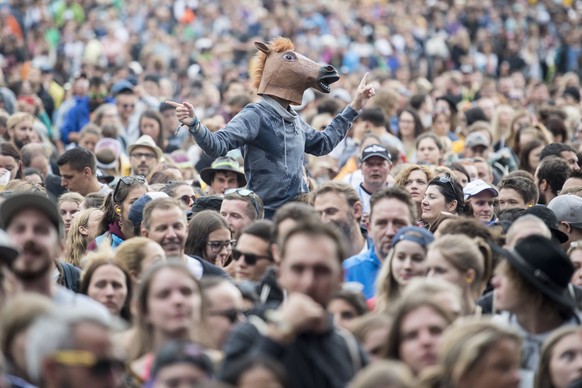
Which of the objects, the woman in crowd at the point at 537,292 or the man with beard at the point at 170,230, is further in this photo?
the man with beard at the point at 170,230

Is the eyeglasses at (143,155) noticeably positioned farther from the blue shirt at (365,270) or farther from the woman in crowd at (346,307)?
the woman in crowd at (346,307)

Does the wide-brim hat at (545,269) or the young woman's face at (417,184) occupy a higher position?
the wide-brim hat at (545,269)

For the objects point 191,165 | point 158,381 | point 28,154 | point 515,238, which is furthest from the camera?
point 191,165

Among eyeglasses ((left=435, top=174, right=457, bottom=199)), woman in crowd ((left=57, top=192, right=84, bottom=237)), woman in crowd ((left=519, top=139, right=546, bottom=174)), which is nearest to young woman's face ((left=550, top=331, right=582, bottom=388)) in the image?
eyeglasses ((left=435, top=174, right=457, bottom=199))

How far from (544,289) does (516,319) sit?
254 mm

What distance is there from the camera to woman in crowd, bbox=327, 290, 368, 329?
6946 millimetres

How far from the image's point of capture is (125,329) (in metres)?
7.12

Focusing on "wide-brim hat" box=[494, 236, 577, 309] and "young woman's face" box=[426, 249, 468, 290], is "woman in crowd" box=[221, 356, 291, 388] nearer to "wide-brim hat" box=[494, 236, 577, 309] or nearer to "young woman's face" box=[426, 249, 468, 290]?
"wide-brim hat" box=[494, 236, 577, 309]

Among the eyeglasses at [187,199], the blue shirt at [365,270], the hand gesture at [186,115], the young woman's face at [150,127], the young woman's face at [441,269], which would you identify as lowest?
the young woman's face at [150,127]

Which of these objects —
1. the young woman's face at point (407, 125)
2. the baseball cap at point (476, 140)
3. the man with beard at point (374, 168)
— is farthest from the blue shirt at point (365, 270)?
the young woman's face at point (407, 125)

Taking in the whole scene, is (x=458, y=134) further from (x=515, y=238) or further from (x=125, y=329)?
(x=125, y=329)

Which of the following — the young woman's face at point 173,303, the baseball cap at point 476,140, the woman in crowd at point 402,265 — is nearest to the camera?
the young woman's face at point 173,303

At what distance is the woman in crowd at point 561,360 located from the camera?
6.24 metres

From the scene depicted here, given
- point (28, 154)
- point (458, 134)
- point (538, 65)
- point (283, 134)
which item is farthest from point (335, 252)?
point (538, 65)
